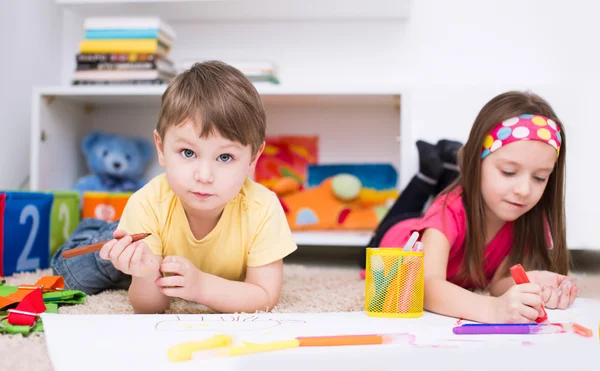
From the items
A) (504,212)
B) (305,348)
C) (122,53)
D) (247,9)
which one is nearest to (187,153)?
(305,348)

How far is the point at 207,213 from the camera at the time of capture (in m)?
0.99

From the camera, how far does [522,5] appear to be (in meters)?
1.86

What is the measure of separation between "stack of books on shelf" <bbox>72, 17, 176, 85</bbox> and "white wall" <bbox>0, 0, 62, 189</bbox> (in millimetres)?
175

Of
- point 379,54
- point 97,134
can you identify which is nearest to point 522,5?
point 379,54

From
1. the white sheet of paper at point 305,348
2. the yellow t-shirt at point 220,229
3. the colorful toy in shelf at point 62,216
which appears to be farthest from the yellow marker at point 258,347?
the colorful toy in shelf at point 62,216

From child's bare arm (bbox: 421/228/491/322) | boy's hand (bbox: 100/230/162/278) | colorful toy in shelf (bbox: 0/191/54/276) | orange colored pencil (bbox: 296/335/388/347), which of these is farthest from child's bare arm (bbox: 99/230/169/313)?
colorful toy in shelf (bbox: 0/191/54/276)

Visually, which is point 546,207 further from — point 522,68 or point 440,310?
point 522,68

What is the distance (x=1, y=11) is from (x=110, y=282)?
3.10 feet

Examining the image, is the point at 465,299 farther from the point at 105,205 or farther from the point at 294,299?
the point at 105,205

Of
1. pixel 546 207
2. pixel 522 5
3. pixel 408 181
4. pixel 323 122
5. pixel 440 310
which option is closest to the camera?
pixel 440 310

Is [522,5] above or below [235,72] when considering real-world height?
above

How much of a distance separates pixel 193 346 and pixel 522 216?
2.47 ft

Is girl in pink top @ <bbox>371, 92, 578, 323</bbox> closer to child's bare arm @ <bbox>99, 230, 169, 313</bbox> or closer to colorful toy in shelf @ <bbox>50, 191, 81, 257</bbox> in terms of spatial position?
child's bare arm @ <bbox>99, 230, 169, 313</bbox>

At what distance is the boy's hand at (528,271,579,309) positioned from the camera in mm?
968
